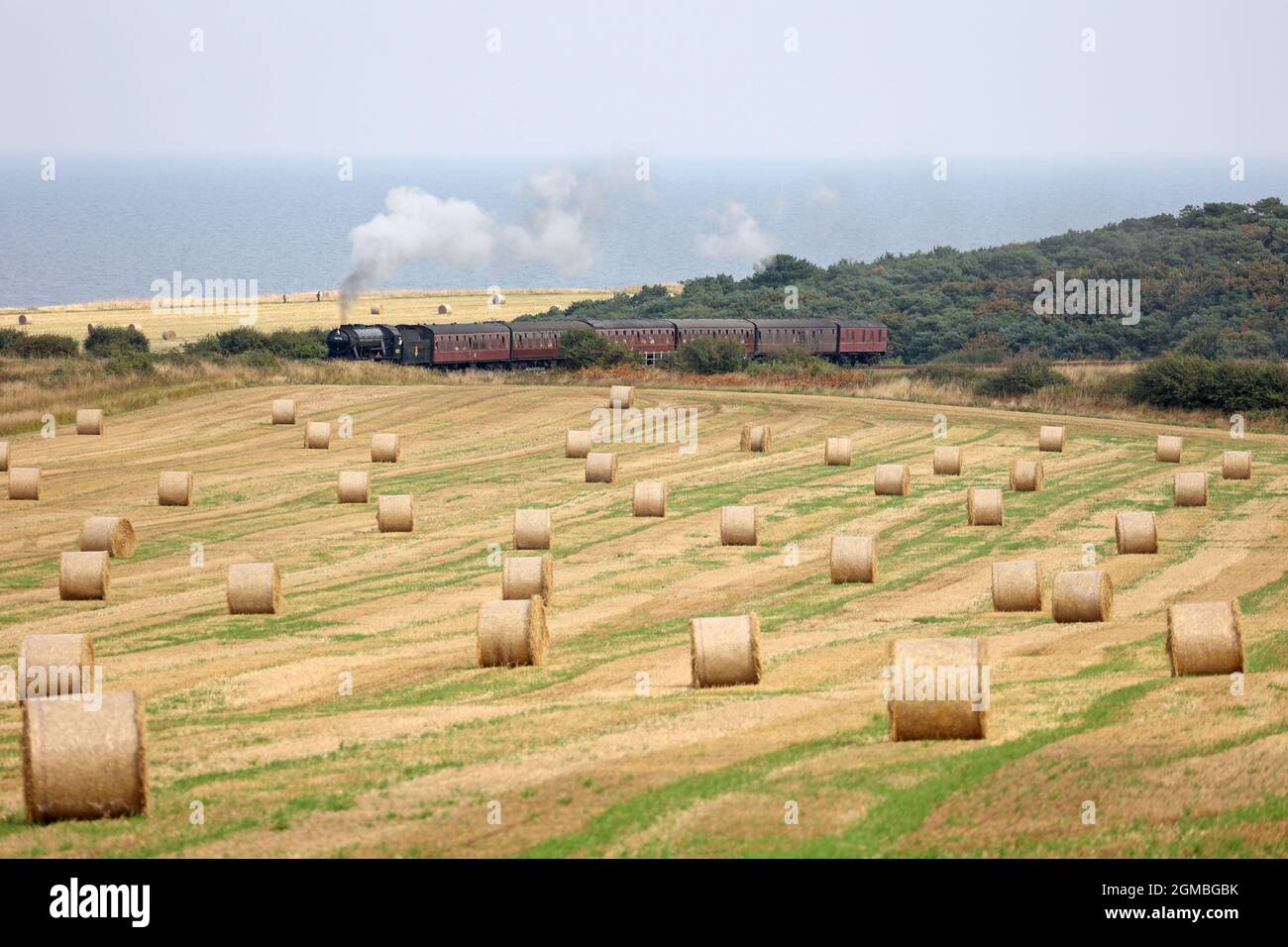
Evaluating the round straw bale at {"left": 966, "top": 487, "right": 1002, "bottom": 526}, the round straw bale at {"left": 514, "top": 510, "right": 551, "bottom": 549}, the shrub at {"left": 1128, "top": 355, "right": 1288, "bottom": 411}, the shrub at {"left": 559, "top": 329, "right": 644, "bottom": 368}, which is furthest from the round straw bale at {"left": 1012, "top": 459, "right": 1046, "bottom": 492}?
the shrub at {"left": 559, "top": 329, "right": 644, "bottom": 368}

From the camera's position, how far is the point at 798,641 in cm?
2356

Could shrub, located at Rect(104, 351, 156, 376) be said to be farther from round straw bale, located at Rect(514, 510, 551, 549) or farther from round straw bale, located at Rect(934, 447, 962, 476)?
round straw bale, located at Rect(514, 510, 551, 549)

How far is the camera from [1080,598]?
79.6 feet

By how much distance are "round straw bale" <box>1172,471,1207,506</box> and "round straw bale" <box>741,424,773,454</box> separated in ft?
46.3

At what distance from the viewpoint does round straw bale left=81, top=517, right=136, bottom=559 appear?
3244 centimetres

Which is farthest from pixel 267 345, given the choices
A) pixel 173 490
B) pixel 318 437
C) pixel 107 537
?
pixel 107 537

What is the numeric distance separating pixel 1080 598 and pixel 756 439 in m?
26.1

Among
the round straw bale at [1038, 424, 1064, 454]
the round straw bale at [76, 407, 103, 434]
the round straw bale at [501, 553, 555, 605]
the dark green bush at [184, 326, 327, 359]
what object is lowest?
the round straw bale at [501, 553, 555, 605]

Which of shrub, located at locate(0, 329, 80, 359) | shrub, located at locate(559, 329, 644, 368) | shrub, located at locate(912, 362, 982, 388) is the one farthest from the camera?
shrub, located at locate(0, 329, 80, 359)

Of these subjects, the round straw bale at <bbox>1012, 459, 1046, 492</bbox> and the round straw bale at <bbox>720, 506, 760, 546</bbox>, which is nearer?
the round straw bale at <bbox>720, 506, 760, 546</bbox>

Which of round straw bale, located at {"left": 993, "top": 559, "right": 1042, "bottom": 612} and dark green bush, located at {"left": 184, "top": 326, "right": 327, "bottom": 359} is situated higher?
dark green bush, located at {"left": 184, "top": 326, "right": 327, "bottom": 359}
